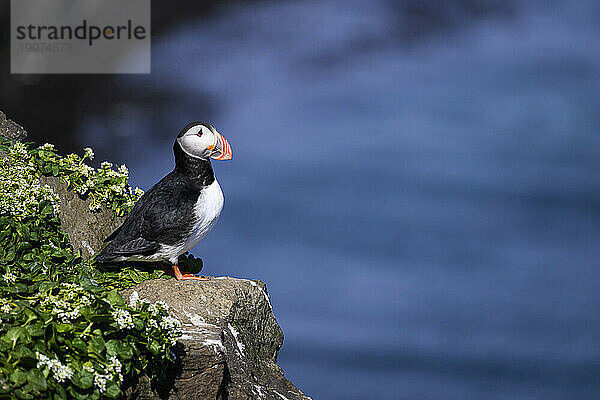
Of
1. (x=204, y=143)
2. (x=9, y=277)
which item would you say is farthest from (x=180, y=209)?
(x=9, y=277)

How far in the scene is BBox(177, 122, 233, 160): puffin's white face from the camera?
A: 4168mm

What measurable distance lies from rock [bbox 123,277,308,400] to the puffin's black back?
0.76 feet

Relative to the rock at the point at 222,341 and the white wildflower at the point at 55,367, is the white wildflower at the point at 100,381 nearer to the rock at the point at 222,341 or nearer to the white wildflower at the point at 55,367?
the white wildflower at the point at 55,367

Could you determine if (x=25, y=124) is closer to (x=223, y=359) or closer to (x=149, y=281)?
(x=149, y=281)

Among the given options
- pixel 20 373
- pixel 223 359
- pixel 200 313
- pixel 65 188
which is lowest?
pixel 20 373

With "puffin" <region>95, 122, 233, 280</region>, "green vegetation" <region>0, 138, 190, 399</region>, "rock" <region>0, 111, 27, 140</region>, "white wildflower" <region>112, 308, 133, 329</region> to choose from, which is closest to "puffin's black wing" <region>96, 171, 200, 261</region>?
"puffin" <region>95, 122, 233, 280</region>

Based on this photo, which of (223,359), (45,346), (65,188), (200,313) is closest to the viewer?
(45,346)

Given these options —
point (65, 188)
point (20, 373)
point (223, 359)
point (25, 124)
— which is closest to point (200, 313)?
point (223, 359)

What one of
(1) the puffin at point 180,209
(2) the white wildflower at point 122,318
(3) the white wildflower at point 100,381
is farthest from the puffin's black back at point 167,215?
(3) the white wildflower at point 100,381

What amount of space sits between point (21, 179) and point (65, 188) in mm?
428

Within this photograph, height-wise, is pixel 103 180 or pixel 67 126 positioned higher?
pixel 67 126

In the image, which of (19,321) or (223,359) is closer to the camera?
(19,321)

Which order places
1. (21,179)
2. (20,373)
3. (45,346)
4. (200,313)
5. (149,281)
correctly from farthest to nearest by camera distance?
1. (21,179)
2. (149,281)
3. (200,313)
4. (45,346)
5. (20,373)

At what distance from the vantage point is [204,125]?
13.8ft
